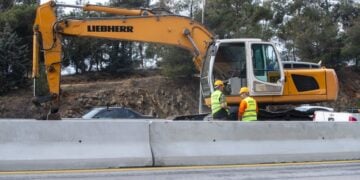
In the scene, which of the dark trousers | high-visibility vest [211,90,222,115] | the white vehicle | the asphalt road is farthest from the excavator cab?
the white vehicle

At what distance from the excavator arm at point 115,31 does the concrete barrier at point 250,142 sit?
15.2ft

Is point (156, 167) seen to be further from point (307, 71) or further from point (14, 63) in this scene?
point (14, 63)

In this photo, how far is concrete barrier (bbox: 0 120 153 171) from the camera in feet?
31.2

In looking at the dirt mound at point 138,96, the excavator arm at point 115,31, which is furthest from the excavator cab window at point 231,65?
the dirt mound at point 138,96

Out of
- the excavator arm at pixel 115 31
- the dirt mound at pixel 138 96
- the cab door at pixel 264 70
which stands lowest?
the dirt mound at pixel 138 96

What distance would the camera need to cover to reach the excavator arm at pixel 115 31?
48.1 feet

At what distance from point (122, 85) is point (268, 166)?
30353 millimetres

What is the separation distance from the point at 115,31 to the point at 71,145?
6.36m

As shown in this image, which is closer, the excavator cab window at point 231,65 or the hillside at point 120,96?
the excavator cab window at point 231,65

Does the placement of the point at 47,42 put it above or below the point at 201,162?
above

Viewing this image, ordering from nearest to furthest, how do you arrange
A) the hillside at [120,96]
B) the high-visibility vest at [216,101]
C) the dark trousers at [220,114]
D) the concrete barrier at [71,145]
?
the concrete barrier at [71,145]
the high-visibility vest at [216,101]
the dark trousers at [220,114]
the hillside at [120,96]

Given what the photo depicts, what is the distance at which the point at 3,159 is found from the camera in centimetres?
936

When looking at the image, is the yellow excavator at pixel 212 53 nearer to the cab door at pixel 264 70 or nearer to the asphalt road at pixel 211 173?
the cab door at pixel 264 70

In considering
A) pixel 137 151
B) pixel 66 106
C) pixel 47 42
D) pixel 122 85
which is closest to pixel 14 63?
pixel 66 106
